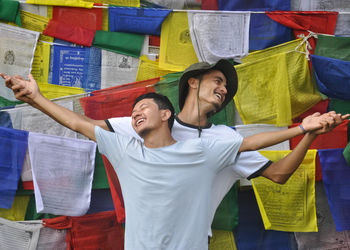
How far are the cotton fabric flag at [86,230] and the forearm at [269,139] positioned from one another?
59.4 inches

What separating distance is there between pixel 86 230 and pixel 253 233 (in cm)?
121

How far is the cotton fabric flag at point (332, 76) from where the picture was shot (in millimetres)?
3094

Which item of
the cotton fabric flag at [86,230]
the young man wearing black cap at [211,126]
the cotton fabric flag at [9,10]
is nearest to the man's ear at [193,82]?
the young man wearing black cap at [211,126]

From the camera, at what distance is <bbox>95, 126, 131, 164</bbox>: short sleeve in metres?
2.24

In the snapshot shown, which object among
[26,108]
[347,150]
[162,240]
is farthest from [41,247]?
[347,150]

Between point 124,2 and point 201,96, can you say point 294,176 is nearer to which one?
point 201,96

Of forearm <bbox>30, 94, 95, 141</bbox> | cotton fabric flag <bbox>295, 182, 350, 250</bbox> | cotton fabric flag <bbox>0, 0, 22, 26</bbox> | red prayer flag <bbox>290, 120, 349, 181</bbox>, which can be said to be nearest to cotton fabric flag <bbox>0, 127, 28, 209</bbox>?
cotton fabric flag <bbox>0, 0, 22, 26</bbox>

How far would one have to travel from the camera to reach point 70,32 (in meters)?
3.42

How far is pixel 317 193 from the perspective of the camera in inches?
132

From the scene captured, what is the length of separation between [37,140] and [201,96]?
1243 millimetres

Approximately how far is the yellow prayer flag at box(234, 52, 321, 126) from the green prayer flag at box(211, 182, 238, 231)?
551 mm

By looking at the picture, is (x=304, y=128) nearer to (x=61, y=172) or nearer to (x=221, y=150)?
(x=221, y=150)

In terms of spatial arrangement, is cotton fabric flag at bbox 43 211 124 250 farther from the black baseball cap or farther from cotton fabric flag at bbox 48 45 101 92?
the black baseball cap

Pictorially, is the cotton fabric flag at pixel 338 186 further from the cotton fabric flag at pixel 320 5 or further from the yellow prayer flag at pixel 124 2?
the yellow prayer flag at pixel 124 2
